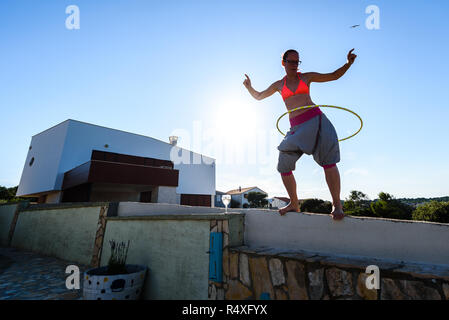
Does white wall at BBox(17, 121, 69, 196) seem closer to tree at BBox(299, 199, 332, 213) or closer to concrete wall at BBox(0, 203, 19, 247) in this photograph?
concrete wall at BBox(0, 203, 19, 247)

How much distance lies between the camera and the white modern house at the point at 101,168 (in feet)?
40.9

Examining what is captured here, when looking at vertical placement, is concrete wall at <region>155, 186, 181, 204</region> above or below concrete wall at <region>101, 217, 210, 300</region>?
above

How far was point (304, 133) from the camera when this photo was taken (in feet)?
8.56

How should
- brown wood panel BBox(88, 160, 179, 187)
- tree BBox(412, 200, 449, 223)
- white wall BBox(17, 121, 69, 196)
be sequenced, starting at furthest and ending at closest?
tree BBox(412, 200, 449, 223) < white wall BBox(17, 121, 69, 196) < brown wood panel BBox(88, 160, 179, 187)

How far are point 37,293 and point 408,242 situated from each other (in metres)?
5.46

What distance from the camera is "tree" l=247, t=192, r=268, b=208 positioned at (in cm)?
4032

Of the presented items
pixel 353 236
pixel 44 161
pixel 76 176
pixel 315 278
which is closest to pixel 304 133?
pixel 353 236

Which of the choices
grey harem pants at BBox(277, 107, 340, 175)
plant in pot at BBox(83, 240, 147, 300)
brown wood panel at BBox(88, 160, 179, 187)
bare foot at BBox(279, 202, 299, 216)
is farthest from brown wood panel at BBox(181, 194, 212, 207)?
grey harem pants at BBox(277, 107, 340, 175)

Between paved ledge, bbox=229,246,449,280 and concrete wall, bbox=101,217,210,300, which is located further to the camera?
concrete wall, bbox=101,217,210,300

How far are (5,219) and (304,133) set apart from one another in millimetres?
15081

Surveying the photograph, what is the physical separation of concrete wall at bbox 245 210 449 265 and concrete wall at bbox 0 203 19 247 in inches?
514
